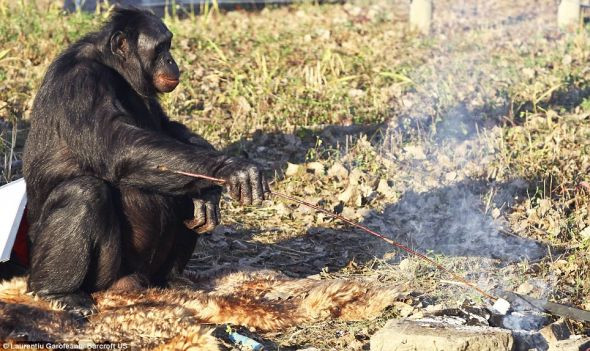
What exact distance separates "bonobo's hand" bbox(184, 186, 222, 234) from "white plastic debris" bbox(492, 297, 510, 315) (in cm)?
164

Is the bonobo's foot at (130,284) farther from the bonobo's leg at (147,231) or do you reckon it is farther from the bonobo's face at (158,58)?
the bonobo's face at (158,58)

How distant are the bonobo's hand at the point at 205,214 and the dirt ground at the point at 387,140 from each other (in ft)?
1.44

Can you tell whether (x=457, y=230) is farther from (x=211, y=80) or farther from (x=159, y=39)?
(x=211, y=80)

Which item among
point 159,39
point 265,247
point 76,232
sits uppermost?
point 159,39

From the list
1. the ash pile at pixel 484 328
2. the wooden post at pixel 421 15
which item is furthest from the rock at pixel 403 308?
the wooden post at pixel 421 15

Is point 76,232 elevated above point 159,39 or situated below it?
below

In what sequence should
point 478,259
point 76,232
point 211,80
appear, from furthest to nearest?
point 211,80 < point 478,259 < point 76,232

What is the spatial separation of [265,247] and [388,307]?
1486mm

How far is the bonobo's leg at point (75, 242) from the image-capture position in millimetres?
5109

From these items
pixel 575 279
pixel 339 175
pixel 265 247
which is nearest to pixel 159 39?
pixel 265 247

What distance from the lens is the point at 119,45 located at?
564 cm

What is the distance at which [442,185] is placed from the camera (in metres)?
7.27

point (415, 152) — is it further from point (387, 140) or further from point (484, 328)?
point (484, 328)

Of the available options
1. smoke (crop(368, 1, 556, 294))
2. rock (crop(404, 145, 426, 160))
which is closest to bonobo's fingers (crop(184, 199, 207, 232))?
smoke (crop(368, 1, 556, 294))
